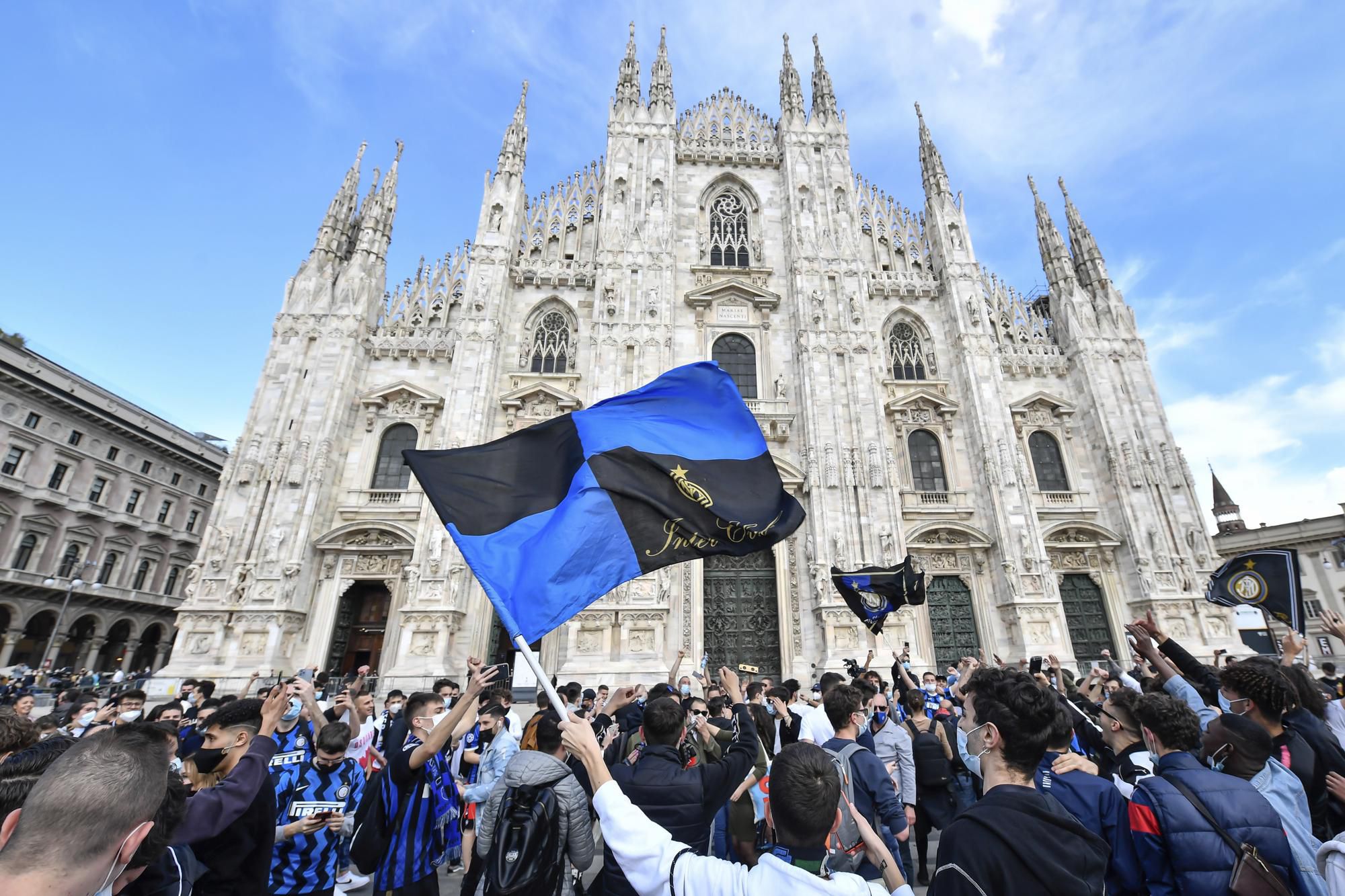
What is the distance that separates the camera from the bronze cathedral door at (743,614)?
18094 millimetres

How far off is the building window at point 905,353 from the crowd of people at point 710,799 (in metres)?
18.0

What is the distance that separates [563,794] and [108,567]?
42.8 m

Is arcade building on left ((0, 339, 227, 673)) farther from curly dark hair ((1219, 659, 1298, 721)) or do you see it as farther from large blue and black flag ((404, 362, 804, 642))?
curly dark hair ((1219, 659, 1298, 721))

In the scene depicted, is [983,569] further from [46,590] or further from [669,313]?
[46,590]

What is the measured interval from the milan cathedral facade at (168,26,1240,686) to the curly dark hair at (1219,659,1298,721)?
14027 mm

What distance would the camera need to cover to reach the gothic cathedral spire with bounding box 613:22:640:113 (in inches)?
950

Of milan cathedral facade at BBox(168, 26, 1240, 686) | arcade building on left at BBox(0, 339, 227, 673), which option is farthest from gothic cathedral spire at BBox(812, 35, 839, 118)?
arcade building on left at BBox(0, 339, 227, 673)

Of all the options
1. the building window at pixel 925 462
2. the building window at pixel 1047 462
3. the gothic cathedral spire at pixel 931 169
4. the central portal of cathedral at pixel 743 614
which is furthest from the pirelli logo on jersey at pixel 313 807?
the gothic cathedral spire at pixel 931 169

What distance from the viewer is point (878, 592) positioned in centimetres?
1101

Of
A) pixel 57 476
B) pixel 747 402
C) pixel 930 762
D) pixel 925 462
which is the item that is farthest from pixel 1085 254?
pixel 57 476

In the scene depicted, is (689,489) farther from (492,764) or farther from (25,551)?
(25,551)

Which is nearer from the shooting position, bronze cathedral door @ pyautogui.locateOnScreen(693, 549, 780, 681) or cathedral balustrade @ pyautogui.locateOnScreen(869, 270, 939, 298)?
bronze cathedral door @ pyautogui.locateOnScreen(693, 549, 780, 681)

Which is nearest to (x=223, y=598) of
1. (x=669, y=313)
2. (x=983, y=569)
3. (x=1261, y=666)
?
(x=669, y=313)

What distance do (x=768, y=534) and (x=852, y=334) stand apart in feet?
56.0
